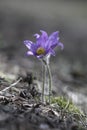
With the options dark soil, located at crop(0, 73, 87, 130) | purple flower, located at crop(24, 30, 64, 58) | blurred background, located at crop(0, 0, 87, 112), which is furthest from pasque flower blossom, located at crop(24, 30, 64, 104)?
blurred background, located at crop(0, 0, 87, 112)

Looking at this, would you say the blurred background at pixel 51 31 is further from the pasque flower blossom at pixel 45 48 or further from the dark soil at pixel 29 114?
the pasque flower blossom at pixel 45 48

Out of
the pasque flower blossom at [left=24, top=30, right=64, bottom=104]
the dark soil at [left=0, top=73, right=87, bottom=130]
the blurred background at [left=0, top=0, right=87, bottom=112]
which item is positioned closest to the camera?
the dark soil at [left=0, top=73, right=87, bottom=130]

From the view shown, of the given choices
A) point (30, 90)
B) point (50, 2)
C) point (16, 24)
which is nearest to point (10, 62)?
point (30, 90)

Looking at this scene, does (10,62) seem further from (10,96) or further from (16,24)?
(16,24)

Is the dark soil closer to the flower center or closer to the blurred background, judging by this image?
the flower center

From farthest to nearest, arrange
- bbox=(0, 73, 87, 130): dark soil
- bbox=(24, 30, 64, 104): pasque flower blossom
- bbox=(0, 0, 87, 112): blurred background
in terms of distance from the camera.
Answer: bbox=(0, 0, 87, 112): blurred background
bbox=(24, 30, 64, 104): pasque flower blossom
bbox=(0, 73, 87, 130): dark soil

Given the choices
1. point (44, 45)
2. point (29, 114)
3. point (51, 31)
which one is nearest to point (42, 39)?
point (44, 45)
